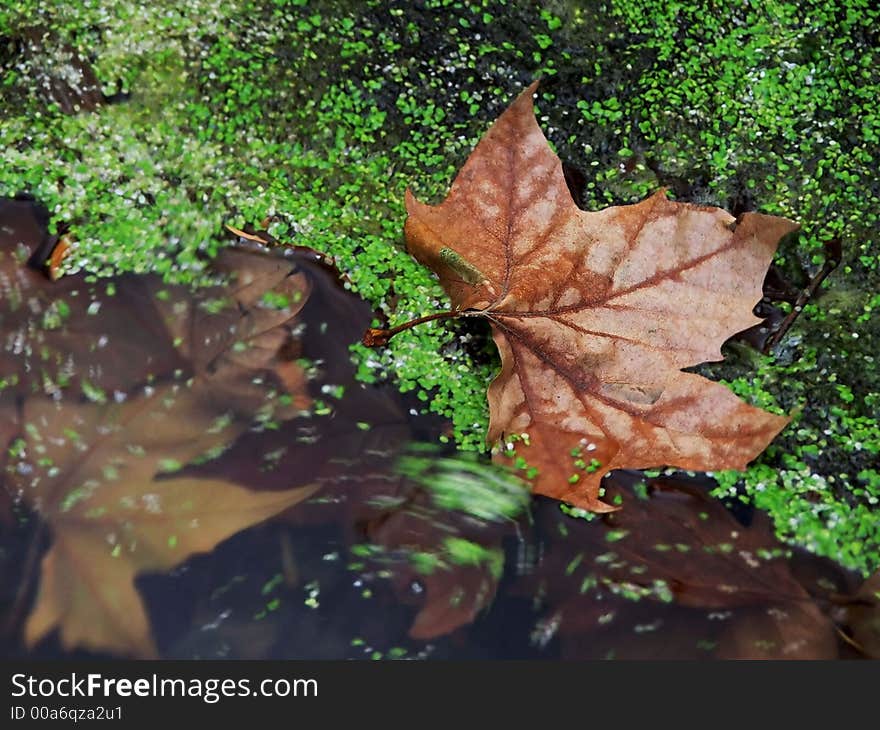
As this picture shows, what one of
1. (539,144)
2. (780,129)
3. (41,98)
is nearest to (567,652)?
(539,144)

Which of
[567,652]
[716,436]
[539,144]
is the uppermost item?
[539,144]

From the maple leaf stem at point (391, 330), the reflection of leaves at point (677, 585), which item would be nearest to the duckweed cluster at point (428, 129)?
the maple leaf stem at point (391, 330)

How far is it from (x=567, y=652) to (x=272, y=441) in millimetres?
400

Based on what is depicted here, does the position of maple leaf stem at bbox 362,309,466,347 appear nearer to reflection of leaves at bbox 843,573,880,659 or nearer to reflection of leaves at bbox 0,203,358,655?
reflection of leaves at bbox 0,203,358,655

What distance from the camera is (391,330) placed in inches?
39.3

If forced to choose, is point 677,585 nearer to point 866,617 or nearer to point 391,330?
point 866,617

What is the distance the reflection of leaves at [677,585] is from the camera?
0.92 m

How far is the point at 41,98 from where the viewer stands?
3.64 ft

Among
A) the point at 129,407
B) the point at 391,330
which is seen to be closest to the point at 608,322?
the point at 391,330

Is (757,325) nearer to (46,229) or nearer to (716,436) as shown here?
(716,436)

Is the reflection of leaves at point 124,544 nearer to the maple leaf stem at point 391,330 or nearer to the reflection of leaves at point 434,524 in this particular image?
the reflection of leaves at point 434,524

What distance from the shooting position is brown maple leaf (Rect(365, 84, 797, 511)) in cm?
93

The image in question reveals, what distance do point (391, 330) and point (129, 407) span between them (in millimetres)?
314

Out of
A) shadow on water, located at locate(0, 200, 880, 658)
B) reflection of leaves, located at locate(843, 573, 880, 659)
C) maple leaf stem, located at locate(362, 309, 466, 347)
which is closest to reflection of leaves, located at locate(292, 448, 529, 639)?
shadow on water, located at locate(0, 200, 880, 658)
